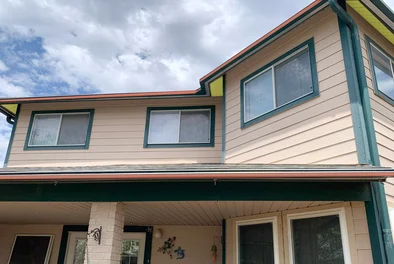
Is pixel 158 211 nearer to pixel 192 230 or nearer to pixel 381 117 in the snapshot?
pixel 192 230

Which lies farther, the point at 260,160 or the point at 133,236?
the point at 133,236

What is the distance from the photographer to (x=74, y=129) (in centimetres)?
812

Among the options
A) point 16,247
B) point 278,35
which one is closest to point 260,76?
point 278,35

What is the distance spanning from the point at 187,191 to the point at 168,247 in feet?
11.2

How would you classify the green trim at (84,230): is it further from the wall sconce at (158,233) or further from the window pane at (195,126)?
the window pane at (195,126)

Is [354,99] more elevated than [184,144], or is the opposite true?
[184,144]

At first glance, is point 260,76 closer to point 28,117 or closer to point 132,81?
point 28,117

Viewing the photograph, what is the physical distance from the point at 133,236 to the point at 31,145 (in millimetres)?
3459

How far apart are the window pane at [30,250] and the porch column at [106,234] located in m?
4.11

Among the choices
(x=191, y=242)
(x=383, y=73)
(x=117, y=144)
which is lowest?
(x=191, y=242)

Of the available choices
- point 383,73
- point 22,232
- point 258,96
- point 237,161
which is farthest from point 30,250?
point 383,73

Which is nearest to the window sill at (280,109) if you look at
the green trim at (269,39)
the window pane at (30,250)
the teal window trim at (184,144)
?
the green trim at (269,39)

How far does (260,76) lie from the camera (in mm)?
6180

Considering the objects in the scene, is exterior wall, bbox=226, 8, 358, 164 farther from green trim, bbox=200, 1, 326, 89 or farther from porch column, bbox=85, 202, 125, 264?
porch column, bbox=85, 202, 125, 264
